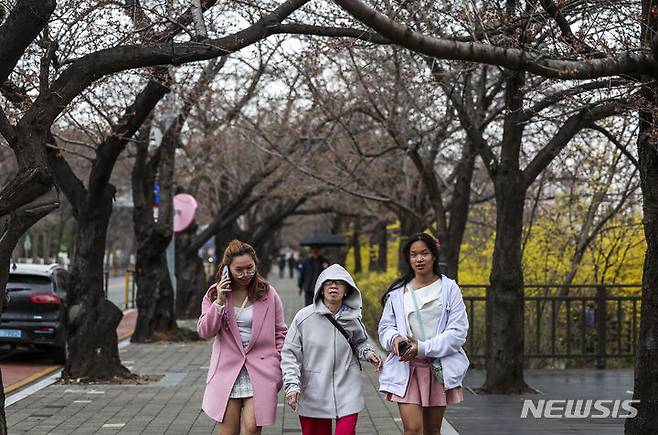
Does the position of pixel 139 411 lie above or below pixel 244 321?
below

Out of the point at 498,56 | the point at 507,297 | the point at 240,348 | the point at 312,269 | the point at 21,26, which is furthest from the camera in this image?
the point at 312,269

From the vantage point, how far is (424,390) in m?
7.30

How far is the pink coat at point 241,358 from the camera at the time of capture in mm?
7188

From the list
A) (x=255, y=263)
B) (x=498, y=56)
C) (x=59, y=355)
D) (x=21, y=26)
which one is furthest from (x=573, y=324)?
(x=21, y=26)

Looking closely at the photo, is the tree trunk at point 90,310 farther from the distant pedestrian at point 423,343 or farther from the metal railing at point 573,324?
the distant pedestrian at point 423,343

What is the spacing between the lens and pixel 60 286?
60.5 feet

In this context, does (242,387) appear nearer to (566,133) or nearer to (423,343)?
(423,343)

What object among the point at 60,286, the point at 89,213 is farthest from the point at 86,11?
the point at 60,286

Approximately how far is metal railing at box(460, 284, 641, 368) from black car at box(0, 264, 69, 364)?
6.12 metres

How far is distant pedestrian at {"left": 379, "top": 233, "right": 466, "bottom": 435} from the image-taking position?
23.6ft

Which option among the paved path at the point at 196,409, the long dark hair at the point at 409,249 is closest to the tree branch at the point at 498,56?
the long dark hair at the point at 409,249

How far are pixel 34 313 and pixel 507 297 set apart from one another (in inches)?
296

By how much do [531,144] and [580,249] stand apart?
4381 millimetres

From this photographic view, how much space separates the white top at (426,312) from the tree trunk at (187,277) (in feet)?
68.4
